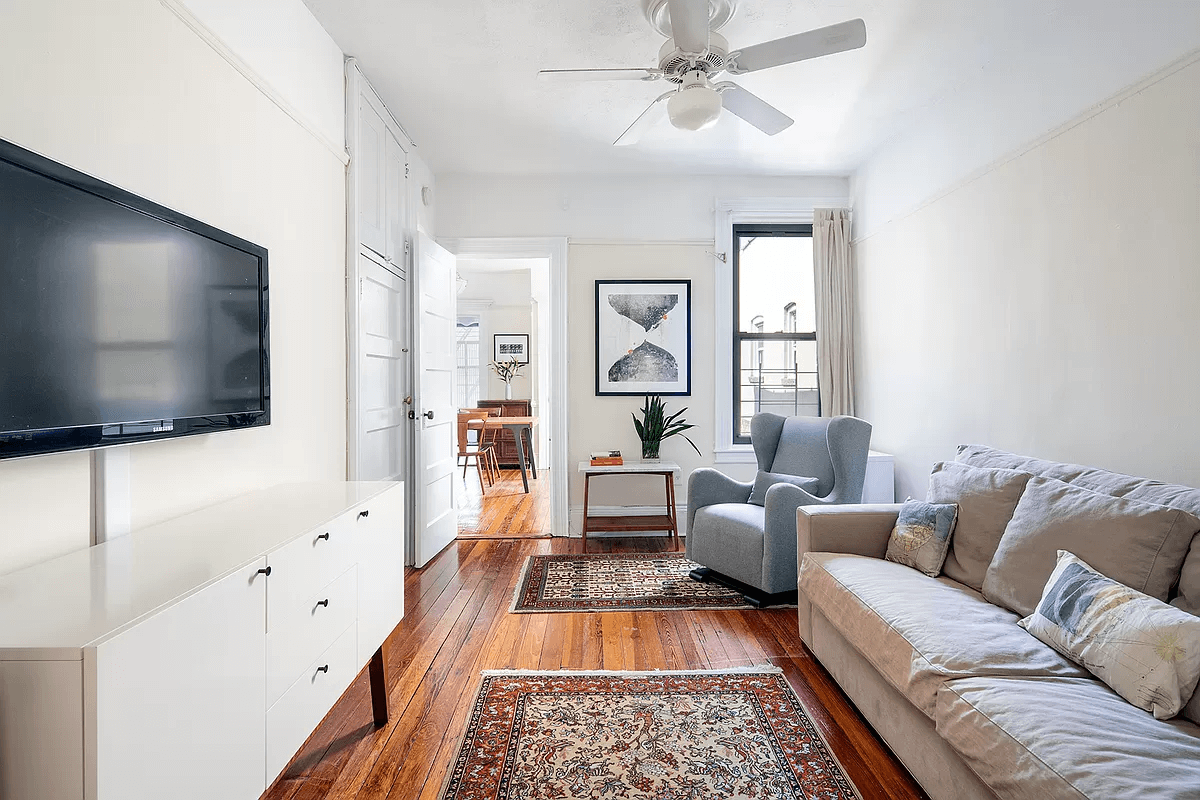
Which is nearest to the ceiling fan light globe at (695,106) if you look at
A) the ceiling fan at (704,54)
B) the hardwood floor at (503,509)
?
the ceiling fan at (704,54)

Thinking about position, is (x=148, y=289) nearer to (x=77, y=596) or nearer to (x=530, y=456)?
(x=77, y=596)

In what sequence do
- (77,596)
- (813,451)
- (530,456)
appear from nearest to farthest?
1. (77,596)
2. (813,451)
3. (530,456)

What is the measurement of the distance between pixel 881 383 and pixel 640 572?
78.6 inches

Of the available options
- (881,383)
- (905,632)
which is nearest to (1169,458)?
(905,632)

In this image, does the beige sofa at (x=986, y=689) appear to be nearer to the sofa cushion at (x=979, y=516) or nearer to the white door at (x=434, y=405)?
the sofa cushion at (x=979, y=516)

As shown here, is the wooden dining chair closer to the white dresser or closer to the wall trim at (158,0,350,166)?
the wall trim at (158,0,350,166)

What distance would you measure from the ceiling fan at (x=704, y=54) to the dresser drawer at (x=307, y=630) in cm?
194

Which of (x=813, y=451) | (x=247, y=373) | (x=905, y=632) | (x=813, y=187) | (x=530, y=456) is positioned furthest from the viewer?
(x=530, y=456)

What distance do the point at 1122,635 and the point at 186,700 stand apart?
1.85 metres

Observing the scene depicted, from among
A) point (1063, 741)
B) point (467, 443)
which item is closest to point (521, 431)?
point (467, 443)

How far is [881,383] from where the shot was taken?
14.0 ft

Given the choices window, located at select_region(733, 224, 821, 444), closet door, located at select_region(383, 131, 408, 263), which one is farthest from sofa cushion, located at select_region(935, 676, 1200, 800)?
window, located at select_region(733, 224, 821, 444)

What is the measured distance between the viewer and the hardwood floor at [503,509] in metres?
4.86

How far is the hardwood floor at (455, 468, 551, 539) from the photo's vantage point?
16.0 ft
